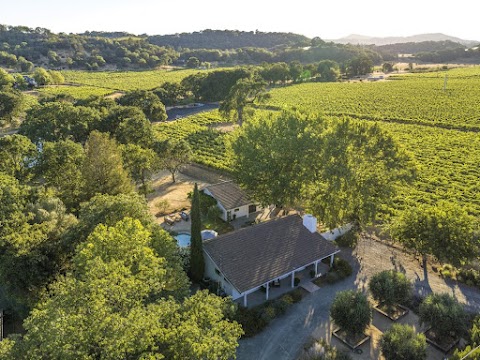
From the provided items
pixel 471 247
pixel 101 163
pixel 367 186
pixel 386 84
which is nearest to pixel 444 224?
pixel 471 247

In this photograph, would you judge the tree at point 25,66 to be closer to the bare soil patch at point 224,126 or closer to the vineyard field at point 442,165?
the bare soil patch at point 224,126

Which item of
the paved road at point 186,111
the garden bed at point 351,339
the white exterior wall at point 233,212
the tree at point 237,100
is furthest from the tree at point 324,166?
the paved road at point 186,111

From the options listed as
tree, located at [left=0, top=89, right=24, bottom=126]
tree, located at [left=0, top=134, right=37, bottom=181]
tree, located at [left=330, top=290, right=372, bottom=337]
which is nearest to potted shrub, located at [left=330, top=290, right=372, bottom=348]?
tree, located at [left=330, top=290, right=372, bottom=337]

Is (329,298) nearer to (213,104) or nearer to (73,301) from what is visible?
(73,301)

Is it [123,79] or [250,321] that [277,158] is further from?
[123,79]

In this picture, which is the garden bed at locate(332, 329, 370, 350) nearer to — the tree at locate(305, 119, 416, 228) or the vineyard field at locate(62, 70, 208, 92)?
the tree at locate(305, 119, 416, 228)

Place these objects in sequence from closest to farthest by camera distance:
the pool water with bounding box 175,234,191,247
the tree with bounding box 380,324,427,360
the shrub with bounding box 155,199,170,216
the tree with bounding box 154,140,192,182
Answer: the tree with bounding box 380,324,427,360 → the pool water with bounding box 175,234,191,247 → the shrub with bounding box 155,199,170,216 → the tree with bounding box 154,140,192,182

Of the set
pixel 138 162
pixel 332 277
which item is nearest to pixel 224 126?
pixel 138 162
